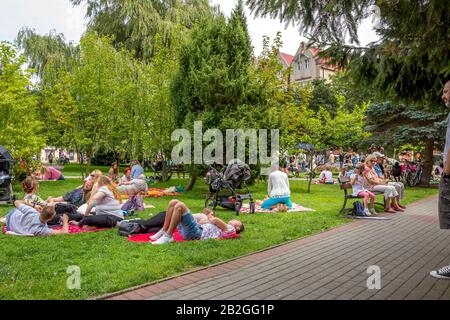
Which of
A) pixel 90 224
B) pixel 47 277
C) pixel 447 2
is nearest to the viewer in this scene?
pixel 447 2

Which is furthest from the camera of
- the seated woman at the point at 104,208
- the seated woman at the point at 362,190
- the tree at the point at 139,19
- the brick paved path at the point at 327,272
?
the tree at the point at 139,19

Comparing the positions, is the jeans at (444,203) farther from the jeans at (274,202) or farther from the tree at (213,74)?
the tree at (213,74)

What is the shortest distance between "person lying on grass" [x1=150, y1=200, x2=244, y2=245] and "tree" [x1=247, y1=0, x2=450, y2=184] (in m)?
3.37

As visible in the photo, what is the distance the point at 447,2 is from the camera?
413 centimetres

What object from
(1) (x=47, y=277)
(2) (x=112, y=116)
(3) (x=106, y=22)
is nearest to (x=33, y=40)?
(3) (x=106, y=22)

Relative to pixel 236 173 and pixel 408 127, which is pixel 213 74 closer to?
pixel 236 173

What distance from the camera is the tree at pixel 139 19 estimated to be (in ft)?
79.2

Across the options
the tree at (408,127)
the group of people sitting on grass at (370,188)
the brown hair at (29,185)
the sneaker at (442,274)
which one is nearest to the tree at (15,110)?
the brown hair at (29,185)

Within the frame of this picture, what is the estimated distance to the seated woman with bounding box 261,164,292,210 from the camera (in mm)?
11094

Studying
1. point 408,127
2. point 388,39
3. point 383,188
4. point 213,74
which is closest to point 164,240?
point 388,39

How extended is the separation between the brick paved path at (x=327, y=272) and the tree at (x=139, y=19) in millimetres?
19375

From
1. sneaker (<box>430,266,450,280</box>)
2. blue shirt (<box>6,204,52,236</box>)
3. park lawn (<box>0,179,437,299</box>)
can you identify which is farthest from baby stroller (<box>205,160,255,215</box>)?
sneaker (<box>430,266,450,280</box>)
